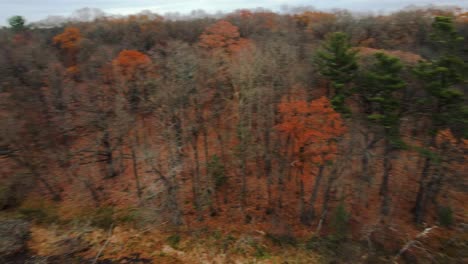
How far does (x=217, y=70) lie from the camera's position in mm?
24250

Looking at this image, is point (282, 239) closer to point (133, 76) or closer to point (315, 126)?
point (315, 126)

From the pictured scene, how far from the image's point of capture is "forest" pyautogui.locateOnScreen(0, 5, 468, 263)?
724 inches

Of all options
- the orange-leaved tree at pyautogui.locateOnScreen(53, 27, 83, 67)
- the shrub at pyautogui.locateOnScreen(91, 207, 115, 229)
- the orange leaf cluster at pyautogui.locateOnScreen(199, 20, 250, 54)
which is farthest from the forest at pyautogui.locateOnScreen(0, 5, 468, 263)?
the orange-leaved tree at pyautogui.locateOnScreen(53, 27, 83, 67)

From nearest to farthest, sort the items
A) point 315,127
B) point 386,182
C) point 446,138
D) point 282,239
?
point 446,138 < point 315,127 < point 282,239 < point 386,182

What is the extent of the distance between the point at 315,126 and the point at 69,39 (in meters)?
36.0

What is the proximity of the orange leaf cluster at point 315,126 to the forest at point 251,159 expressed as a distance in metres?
0.09

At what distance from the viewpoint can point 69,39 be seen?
132 feet

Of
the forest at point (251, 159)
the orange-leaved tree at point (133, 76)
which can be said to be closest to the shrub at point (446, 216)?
the forest at point (251, 159)

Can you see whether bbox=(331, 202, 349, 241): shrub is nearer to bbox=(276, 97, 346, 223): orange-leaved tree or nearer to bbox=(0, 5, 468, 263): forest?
bbox=(0, 5, 468, 263): forest

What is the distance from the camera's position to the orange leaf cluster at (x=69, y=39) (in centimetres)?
3928

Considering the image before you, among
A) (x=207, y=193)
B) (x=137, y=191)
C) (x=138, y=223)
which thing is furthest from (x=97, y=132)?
(x=207, y=193)

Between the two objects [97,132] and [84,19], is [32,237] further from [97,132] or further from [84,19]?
[84,19]

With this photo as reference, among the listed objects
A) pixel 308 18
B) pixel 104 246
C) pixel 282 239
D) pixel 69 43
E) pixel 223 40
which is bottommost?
pixel 282 239

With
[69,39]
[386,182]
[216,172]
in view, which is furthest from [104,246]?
[69,39]
